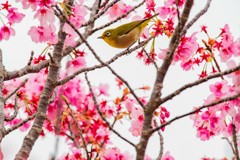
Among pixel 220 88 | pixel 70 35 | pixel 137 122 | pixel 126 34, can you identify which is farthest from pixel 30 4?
pixel 220 88

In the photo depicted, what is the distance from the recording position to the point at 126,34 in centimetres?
363

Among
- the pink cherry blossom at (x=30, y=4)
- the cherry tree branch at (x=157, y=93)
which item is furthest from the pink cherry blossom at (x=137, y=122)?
the cherry tree branch at (x=157, y=93)

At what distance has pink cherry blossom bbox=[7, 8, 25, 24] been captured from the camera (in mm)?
3294

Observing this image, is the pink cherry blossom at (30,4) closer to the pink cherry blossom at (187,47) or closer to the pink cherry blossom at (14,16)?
the pink cherry blossom at (14,16)

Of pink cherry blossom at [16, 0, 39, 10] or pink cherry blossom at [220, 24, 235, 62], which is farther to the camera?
pink cherry blossom at [220, 24, 235, 62]

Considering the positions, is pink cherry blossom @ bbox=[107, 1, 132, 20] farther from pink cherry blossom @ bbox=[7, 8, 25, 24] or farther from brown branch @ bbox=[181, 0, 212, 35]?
brown branch @ bbox=[181, 0, 212, 35]

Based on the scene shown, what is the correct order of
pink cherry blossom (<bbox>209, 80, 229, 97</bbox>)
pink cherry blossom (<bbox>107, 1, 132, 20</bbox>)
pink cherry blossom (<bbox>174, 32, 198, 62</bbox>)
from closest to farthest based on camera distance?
pink cherry blossom (<bbox>209, 80, 229, 97</bbox>)
pink cherry blossom (<bbox>174, 32, 198, 62</bbox>)
pink cherry blossom (<bbox>107, 1, 132, 20</bbox>)

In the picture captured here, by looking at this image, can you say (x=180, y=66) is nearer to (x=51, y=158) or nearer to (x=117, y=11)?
(x=117, y=11)

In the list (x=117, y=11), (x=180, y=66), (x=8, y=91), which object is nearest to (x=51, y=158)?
(x=180, y=66)

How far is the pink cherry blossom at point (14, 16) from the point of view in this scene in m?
3.29

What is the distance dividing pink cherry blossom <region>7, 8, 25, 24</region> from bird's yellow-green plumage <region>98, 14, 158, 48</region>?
0.82 meters

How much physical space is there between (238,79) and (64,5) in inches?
45.2

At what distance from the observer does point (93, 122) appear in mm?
5750

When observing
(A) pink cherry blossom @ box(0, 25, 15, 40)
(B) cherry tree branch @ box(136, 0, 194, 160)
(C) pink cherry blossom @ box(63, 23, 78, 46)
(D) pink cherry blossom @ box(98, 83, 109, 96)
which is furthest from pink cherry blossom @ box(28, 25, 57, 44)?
(D) pink cherry blossom @ box(98, 83, 109, 96)
